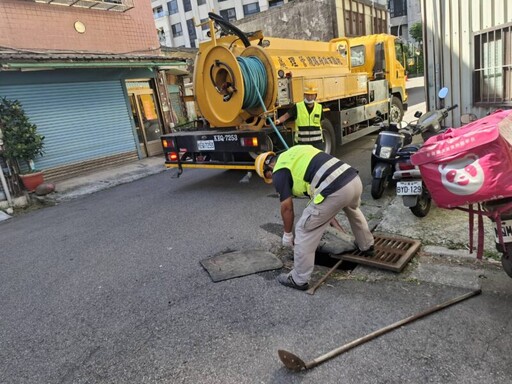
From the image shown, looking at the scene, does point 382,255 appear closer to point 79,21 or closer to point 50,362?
point 50,362

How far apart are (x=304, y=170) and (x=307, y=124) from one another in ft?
10.1

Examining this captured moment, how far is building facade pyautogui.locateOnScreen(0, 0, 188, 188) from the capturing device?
28.1ft

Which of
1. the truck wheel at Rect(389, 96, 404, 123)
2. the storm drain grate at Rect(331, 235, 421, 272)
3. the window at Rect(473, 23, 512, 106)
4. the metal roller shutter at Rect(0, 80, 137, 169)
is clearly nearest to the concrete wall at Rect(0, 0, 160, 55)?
the metal roller shutter at Rect(0, 80, 137, 169)

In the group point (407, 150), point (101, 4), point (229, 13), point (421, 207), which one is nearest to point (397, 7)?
point (229, 13)

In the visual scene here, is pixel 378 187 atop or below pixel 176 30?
below

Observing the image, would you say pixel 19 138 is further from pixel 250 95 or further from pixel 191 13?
pixel 191 13

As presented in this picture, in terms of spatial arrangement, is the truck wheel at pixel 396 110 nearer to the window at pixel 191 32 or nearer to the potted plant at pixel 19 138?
the potted plant at pixel 19 138

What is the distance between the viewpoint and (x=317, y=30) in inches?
698

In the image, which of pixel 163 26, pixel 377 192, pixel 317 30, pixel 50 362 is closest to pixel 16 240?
pixel 50 362

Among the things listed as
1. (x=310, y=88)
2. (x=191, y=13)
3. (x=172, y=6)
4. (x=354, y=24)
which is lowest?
(x=310, y=88)

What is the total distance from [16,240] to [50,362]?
11.6ft

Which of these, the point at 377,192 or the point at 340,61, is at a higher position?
the point at 340,61

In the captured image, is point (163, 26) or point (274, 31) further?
point (163, 26)

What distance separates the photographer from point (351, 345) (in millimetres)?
2363
